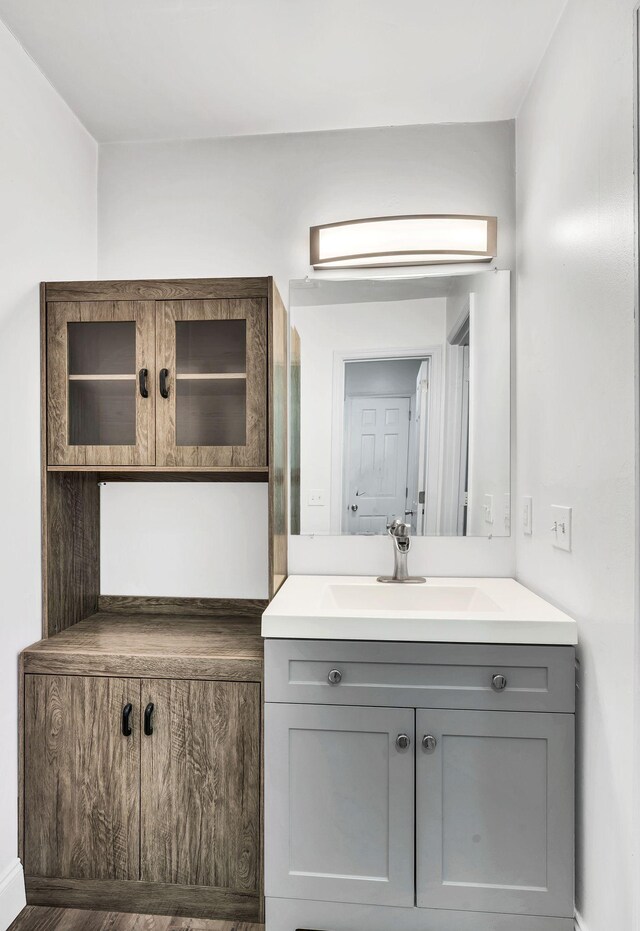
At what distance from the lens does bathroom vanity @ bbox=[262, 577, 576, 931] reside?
160 centimetres

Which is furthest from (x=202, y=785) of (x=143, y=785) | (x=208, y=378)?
(x=208, y=378)

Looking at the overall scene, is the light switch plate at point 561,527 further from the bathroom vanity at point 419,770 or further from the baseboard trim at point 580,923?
the baseboard trim at point 580,923

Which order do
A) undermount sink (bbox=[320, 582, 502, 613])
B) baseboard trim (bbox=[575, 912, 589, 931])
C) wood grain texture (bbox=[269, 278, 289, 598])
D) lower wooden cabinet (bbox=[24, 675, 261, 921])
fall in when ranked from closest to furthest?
baseboard trim (bbox=[575, 912, 589, 931]) < lower wooden cabinet (bbox=[24, 675, 261, 921]) < wood grain texture (bbox=[269, 278, 289, 598]) < undermount sink (bbox=[320, 582, 502, 613])

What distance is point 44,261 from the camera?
1998 mm

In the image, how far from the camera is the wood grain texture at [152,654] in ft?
5.88

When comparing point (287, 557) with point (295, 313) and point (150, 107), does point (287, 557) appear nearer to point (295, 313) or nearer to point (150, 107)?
point (295, 313)

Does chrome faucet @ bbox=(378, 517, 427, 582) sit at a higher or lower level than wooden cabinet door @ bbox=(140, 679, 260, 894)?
higher

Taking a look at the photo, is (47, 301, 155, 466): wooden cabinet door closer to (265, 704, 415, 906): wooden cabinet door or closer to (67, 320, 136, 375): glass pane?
(67, 320, 136, 375): glass pane

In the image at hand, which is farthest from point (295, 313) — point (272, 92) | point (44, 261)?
point (44, 261)

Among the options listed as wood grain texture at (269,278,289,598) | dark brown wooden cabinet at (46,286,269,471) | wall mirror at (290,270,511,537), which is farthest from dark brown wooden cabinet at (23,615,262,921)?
wall mirror at (290,270,511,537)

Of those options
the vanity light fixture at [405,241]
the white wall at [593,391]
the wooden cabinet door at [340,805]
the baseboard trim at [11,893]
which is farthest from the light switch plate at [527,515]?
the baseboard trim at [11,893]

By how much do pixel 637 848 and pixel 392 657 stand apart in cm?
66

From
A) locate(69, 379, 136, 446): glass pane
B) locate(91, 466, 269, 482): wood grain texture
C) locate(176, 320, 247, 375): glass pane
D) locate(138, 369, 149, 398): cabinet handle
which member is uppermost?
locate(176, 320, 247, 375): glass pane

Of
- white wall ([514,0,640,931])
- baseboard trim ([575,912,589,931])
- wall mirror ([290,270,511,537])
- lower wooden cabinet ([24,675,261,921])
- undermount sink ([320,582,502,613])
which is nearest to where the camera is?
white wall ([514,0,640,931])
